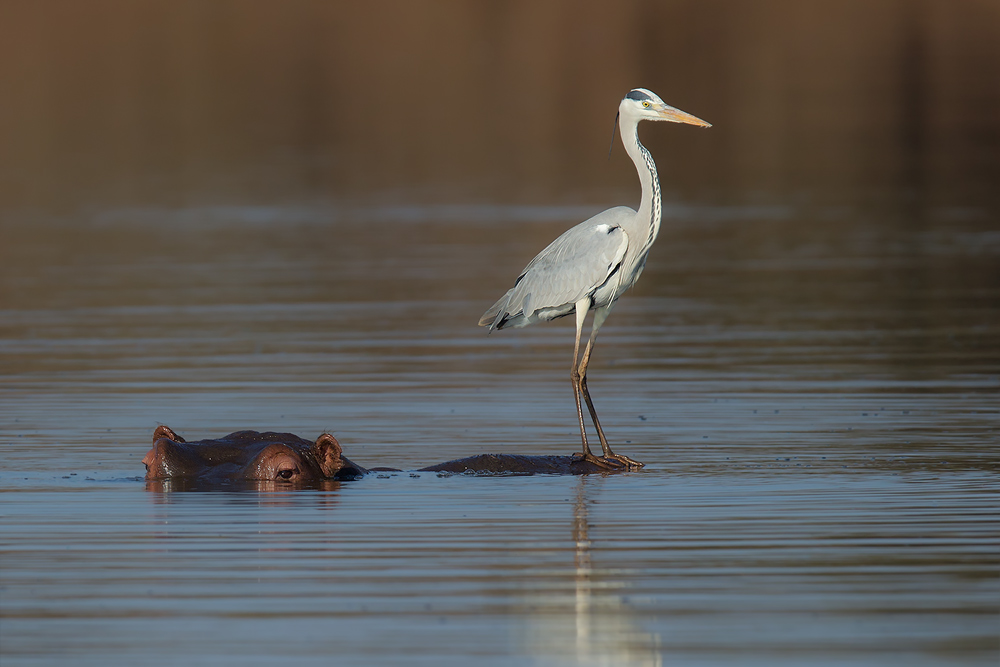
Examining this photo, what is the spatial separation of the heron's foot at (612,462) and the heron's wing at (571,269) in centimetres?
134

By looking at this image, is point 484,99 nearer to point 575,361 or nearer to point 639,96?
point 639,96

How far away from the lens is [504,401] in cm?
1568

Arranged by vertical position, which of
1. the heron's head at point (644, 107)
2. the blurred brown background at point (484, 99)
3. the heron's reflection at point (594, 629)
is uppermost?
the blurred brown background at point (484, 99)

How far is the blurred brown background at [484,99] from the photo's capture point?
1593 inches

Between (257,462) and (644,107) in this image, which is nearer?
(257,462)

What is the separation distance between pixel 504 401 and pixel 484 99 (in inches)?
1948

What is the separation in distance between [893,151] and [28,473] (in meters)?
34.2

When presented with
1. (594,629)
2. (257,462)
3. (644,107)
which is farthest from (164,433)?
(594,629)

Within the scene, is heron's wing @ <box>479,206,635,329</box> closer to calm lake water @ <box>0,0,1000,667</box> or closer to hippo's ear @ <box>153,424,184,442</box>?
calm lake water @ <box>0,0,1000,667</box>

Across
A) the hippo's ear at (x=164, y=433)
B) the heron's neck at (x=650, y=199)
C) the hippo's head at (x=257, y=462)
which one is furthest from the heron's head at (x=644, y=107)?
the hippo's ear at (x=164, y=433)

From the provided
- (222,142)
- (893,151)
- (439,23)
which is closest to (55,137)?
(222,142)

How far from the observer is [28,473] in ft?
40.5

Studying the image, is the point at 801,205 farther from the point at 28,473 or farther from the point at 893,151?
the point at 28,473

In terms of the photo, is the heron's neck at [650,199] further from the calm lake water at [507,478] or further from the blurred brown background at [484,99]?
the blurred brown background at [484,99]
